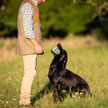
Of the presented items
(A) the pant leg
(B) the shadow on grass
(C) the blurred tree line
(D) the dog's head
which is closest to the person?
(A) the pant leg

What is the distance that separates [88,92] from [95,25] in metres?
30.4

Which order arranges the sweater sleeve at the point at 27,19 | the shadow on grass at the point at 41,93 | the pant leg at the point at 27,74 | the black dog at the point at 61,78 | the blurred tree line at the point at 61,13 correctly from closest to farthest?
1. the sweater sleeve at the point at 27,19
2. the pant leg at the point at 27,74
3. the black dog at the point at 61,78
4. the shadow on grass at the point at 41,93
5. the blurred tree line at the point at 61,13

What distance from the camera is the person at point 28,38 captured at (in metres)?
6.14

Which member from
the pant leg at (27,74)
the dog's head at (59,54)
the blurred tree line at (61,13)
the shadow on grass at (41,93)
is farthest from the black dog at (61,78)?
the blurred tree line at (61,13)

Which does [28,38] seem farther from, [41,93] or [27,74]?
[41,93]

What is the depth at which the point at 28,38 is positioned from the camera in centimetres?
628

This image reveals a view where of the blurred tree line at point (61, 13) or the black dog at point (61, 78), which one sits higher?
the blurred tree line at point (61, 13)

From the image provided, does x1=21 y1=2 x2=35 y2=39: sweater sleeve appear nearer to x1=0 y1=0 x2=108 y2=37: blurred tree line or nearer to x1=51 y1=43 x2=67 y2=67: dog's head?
x1=51 y1=43 x2=67 y2=67: dog's head

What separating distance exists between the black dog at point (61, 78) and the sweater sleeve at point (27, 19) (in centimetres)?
80

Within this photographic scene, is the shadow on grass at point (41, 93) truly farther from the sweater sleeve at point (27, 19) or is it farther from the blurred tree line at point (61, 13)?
the blurred tree line at point (61, 13)

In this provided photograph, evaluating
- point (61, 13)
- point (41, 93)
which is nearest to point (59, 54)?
point (41, 93)

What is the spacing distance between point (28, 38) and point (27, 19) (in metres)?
0.38

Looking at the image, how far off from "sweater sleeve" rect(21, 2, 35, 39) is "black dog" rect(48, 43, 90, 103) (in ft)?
2.62

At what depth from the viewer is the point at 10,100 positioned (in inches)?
286
